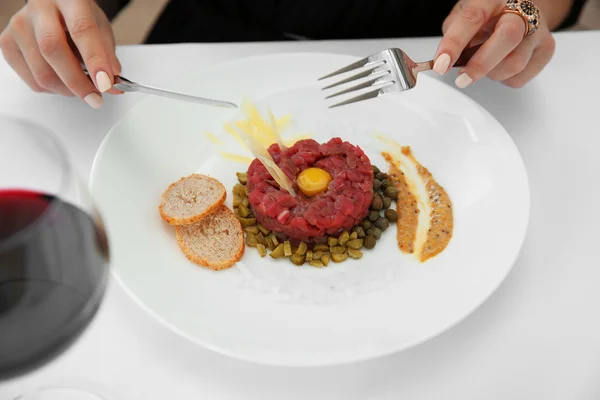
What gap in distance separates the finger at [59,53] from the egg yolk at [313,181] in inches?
26.0

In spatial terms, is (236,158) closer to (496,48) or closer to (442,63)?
(442,63)

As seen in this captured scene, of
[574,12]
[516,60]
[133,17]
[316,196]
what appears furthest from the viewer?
[133,17]

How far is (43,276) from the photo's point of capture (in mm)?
749

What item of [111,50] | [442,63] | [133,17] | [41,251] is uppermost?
[41,251]

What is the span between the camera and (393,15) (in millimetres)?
2311

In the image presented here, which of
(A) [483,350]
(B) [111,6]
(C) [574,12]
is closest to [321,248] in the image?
(A) [483,350]

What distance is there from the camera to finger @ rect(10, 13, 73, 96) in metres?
1.72

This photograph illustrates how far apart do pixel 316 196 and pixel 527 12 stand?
845mm

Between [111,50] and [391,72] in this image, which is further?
[111,50]

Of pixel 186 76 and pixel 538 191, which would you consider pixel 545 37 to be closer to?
pixel 538 191

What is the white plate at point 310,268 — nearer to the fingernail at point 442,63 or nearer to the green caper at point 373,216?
the green caper at point 373,216

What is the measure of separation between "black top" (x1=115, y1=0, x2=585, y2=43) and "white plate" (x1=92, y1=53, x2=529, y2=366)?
0.46m

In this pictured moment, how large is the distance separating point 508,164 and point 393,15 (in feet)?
3.36

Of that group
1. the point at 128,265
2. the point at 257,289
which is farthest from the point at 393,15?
the point at 128,265
